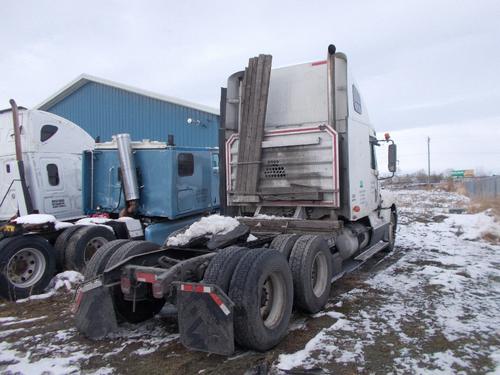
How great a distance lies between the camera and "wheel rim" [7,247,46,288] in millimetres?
6332

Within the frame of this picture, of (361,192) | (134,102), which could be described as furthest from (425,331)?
(134,102)

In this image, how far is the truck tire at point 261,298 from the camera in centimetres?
378

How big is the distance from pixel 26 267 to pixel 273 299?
437 centimetres

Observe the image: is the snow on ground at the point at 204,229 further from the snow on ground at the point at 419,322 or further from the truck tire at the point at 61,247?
the truck tire at the point at 61,247

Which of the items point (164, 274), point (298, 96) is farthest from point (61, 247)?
point (298, 96)

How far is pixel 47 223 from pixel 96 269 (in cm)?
283

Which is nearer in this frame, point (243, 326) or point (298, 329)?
point (243, 326)

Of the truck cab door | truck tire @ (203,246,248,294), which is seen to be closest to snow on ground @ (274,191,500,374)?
truck tire @ (203,246,248,294)

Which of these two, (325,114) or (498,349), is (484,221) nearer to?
(325,114)

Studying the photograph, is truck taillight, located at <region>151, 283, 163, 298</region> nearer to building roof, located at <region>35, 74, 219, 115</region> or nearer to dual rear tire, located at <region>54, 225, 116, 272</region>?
dual rear tire, located at <region>54, 225, 116, 272</region>

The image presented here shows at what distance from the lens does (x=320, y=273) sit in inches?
218

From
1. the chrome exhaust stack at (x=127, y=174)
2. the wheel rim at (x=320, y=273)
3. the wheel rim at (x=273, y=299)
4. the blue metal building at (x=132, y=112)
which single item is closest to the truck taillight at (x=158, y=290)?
the wheel rim at (x=273, y=299)

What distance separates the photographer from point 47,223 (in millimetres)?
7000

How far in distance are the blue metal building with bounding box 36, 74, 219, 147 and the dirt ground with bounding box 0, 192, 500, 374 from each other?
11.3m
